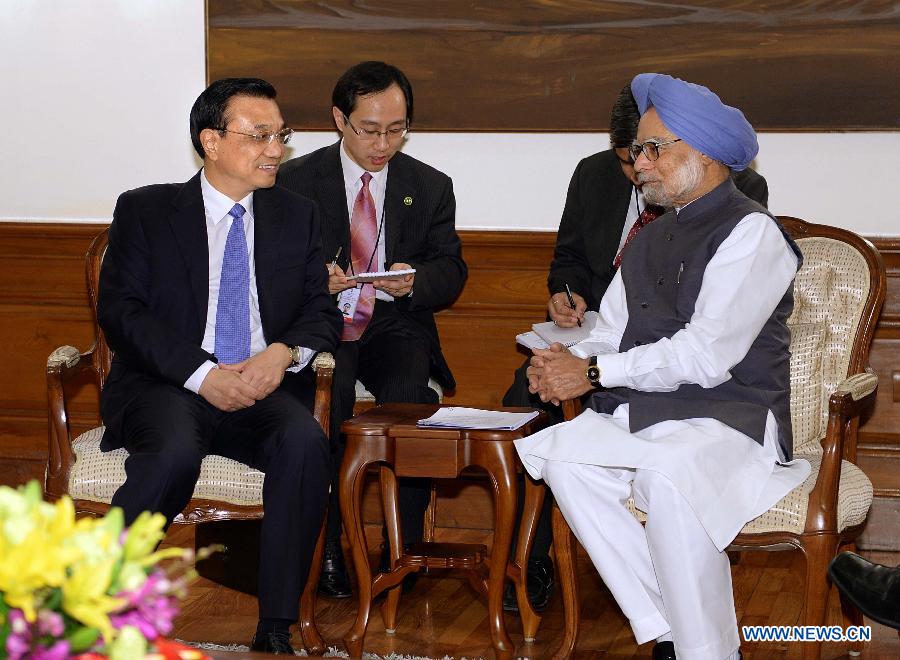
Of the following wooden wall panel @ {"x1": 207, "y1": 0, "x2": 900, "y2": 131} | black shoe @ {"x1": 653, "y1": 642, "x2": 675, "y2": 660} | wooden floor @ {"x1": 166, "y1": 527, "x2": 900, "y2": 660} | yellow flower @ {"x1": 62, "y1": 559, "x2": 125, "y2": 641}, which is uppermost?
wooden wall panel @ {"x1": 207, "y1": 0, "x2": 900, "y2": 131}

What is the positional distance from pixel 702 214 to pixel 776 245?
22 cm

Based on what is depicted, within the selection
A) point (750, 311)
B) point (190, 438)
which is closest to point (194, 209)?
point (190, 438)

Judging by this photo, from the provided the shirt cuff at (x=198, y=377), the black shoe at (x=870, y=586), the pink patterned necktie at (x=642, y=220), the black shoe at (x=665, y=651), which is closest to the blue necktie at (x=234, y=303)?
the shirt cuff at (x=198, y=377)

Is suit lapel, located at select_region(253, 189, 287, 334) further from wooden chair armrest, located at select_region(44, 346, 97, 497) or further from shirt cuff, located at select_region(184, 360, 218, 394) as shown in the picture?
wooden chair armrest, located at select_region(44, 346, 97, 497)

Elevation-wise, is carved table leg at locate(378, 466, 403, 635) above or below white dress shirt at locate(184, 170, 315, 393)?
below

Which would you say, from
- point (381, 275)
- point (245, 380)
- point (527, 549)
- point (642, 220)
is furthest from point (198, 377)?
point (642, 220)

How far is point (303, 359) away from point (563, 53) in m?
1.63

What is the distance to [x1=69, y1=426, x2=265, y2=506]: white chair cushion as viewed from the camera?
326cm

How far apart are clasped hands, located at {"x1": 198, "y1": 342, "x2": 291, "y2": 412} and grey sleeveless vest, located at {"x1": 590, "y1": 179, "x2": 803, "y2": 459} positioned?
3.07 feet

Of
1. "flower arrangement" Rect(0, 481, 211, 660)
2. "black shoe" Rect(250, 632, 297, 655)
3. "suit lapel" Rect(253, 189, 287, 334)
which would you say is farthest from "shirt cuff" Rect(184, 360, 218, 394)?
"flower arrangement" Rect(0, 481, 211, 660)

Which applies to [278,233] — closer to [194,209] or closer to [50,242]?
[194,209]

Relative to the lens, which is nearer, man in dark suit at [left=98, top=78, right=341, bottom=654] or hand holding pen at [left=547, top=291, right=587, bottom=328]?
man in dark suit at [left=98, top=78, right=341, bottom=654]

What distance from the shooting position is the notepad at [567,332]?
3633 millimetres

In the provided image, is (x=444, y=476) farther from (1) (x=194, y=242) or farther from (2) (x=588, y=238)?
(2) (x=588, y=238)
